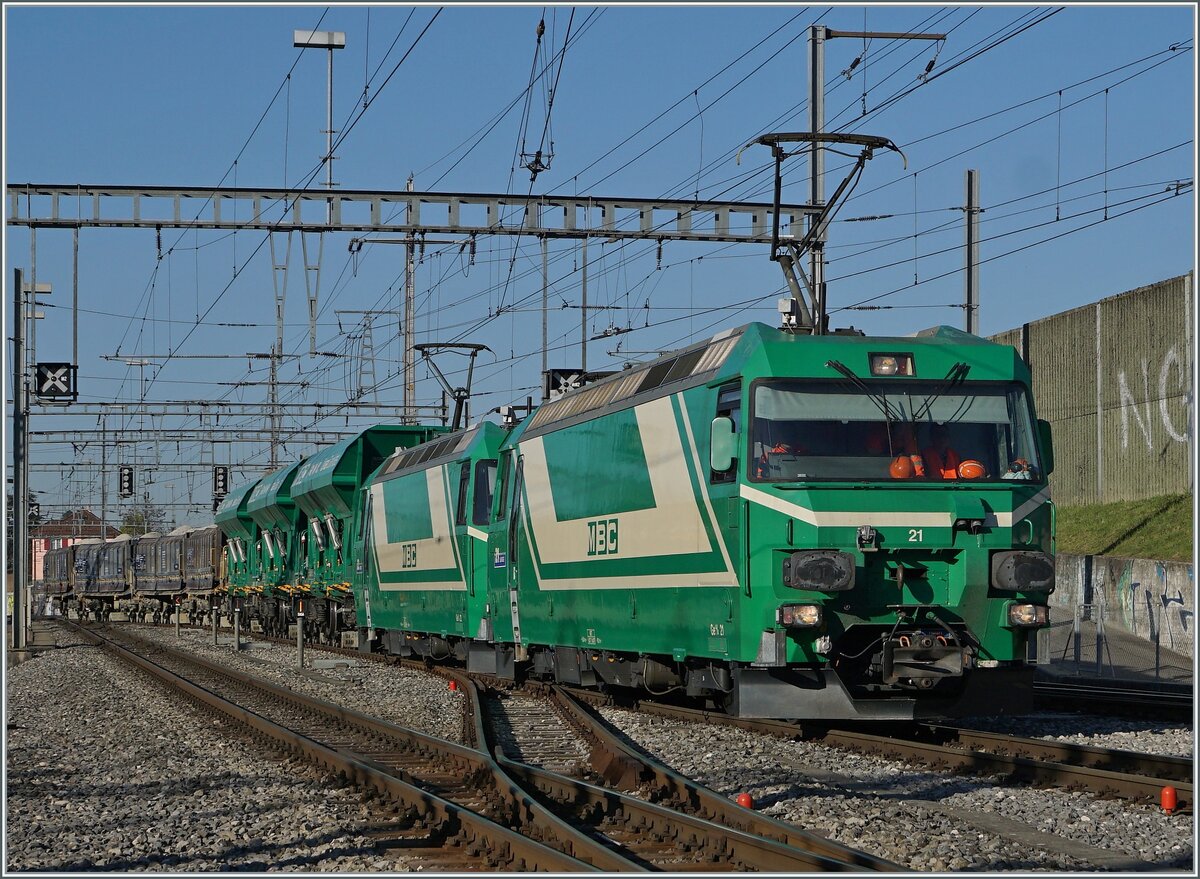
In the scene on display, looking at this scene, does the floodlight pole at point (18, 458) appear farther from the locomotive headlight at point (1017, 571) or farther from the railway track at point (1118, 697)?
the locomotive headlight at point (1017, 571)

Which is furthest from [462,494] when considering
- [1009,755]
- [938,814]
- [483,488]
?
[938,814]

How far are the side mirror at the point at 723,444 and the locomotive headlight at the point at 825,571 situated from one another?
41.6 inches

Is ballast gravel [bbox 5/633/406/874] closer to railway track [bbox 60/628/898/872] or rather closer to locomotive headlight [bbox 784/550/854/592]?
railway track [bbox 60/628/898/872]

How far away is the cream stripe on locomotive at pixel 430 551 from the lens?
24.0 m

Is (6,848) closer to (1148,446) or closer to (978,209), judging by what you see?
(978,209)

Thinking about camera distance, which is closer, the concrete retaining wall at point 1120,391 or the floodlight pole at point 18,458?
the floodlight pole at point 18,458

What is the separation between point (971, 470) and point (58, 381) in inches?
986

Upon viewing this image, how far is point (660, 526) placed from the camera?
49.5 feet

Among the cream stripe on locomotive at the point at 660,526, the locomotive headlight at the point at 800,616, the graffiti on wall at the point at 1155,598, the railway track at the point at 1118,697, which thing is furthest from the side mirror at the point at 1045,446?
the graffiti on wall at the point at 1155,598

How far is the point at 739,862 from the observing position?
862 centimetres

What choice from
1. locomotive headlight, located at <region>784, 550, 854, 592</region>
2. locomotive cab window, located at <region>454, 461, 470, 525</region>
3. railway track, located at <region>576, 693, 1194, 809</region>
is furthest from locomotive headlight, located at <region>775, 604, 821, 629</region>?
locomotive cab window, located at <region>454, 461, 470, 525</region>

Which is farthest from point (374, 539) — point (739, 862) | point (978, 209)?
point (739, 862)

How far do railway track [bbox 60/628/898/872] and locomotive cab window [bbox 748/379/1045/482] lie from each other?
9.59ft

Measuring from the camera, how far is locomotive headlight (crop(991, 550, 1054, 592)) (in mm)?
12938
